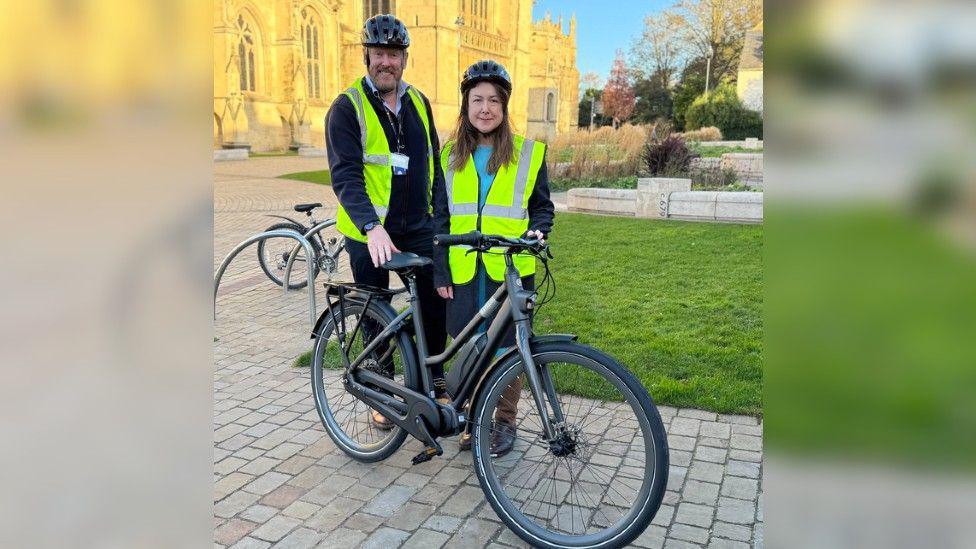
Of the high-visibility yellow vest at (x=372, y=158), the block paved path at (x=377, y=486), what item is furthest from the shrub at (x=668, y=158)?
the high-visibility yellow vest at (x=372, y=158)

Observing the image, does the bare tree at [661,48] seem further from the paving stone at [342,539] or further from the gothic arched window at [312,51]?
the paving stone at [342,539]

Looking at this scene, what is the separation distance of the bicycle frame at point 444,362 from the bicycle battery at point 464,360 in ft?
0.07

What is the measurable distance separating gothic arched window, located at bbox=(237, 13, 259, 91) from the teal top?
116 feet

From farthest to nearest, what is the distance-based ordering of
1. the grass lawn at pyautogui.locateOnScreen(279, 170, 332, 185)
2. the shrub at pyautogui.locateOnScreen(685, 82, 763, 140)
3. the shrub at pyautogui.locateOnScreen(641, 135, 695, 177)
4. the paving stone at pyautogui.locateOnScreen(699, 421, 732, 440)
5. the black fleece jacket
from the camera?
the shrub at pyautogui.locateOnScreen(685, 82, 763, 140)
the grass lawn at pyautogui.locateOnScreen(279, 170, 332, 185)
the shrub at pyautogui.locateOnScreen(641, 135, 695, 177)
the paving stone at pyautogui.locateOnScreen(699, 421, 732, 440)
the black fleece jacket

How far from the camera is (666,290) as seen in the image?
773cm

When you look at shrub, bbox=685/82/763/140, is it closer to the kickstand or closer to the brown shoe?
the brown shoe

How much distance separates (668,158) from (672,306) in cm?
1079

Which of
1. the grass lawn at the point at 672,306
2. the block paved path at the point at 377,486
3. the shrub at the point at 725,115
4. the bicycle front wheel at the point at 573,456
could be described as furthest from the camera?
the shrub at the point at 725,115

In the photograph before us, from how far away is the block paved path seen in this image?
3.18m

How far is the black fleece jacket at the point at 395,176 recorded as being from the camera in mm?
3672

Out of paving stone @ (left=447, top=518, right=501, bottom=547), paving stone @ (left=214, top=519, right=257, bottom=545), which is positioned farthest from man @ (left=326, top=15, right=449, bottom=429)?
paving stone @ (left=214, top=519, right=257, bottom=545)

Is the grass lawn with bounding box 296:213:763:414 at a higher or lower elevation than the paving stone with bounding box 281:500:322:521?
higher

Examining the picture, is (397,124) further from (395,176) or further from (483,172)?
(483,172)
